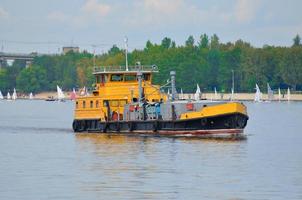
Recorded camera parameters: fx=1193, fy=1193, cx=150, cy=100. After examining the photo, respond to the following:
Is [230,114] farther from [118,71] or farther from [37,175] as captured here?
[37,175]

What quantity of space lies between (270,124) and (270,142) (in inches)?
1328

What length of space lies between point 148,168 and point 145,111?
24.6 m

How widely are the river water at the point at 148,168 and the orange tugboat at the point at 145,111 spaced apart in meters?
1.76

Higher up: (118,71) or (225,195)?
(118,71)

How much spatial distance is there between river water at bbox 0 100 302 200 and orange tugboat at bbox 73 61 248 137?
176 cm

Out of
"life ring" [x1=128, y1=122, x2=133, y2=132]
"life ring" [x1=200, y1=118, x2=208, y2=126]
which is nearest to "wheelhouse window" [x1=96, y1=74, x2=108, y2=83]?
"life ring" [x1=128, y1=122, x2=133, y2=132]

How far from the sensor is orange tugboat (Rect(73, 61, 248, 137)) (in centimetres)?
8250

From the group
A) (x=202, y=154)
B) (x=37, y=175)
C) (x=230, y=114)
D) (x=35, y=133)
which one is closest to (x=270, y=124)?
(x=35, y=133)

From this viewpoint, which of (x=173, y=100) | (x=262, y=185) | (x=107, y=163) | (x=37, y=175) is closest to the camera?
(x=262, y=185)

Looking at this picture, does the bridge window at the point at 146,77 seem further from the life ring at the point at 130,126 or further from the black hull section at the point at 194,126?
the life ring at the point at 130,126

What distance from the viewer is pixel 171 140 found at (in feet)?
267

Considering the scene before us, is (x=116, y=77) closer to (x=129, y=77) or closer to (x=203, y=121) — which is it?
(x=129, y=77)

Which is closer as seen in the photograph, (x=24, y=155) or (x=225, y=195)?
(x=225, y=195)

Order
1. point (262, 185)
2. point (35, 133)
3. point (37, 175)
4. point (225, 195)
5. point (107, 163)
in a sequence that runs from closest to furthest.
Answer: point (225, 195), point (262, 185), point (37, 175), point (107, 163), point (35, 133)
